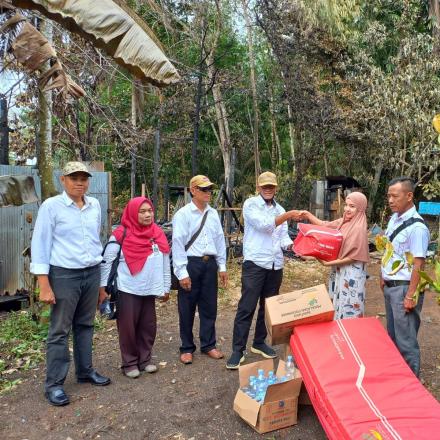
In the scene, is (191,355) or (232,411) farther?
(191,355)

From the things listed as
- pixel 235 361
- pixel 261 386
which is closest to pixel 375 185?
pixel 235 361

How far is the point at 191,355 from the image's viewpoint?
4.44 metres

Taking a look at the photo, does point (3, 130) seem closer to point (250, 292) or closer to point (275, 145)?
point (250, 292)

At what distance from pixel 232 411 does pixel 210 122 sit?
Result: 12660 millimetres

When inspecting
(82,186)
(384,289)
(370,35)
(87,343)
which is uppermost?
(370,35)

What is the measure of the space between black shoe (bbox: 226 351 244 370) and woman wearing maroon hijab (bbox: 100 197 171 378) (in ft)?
2.64

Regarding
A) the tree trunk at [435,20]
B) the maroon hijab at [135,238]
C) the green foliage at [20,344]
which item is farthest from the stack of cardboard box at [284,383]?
the tree trunk at [435,20]

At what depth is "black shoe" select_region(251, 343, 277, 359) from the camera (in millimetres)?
4512

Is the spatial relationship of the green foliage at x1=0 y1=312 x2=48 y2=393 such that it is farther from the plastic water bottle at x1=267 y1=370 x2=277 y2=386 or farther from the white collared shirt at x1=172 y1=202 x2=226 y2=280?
the plastic water bottle at x1=267 y1=370 x2=277 y2=386

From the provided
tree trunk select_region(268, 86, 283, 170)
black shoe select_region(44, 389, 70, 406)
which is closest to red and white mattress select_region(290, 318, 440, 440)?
black shoe select_region(44, 389, 70, 406)

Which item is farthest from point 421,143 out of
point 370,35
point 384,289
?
point 384,289

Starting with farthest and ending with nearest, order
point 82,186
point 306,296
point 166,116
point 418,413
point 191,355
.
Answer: point 166,116, point 191,355, point 82,186, point 306,296, point 418,413

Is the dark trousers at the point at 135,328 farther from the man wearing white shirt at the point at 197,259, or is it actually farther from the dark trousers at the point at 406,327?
the dark trousers at the point at 406,327

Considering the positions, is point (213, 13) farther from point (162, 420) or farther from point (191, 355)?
point (162, 420)
